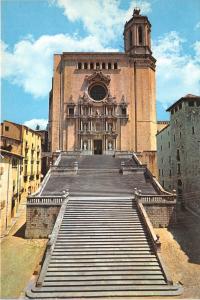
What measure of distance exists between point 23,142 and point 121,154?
1363 centimetres

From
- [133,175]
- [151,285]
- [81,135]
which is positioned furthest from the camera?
[81,135]

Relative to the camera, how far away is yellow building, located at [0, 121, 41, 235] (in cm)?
2714

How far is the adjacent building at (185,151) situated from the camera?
3522 centimetres

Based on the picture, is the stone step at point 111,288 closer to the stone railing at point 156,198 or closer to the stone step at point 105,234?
the stone step at point 105,234

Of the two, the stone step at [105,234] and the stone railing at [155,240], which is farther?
the stone step at [105,234]

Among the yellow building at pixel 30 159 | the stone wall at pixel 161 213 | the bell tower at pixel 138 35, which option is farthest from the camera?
the bell tower at pixel 138 35

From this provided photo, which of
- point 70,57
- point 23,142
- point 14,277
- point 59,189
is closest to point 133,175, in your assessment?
point 59,189

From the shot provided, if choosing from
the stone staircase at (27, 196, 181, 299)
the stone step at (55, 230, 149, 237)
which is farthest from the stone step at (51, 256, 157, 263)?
the stone step at (55, 230, 149, 237)

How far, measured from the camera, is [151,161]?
41.7 meters

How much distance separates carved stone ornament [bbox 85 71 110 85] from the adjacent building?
11.3m

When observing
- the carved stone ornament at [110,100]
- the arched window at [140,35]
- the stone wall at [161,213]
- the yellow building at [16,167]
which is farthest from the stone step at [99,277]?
A: the arched window at [140,35]

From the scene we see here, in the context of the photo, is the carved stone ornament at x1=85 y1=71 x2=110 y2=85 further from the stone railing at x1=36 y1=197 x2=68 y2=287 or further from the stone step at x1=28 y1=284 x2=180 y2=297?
the stone step at x1=28 y1=284 x2=180 y2=297

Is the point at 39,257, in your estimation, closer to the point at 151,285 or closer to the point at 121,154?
the point at 151,285

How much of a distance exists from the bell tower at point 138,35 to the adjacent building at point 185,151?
12564 mm
